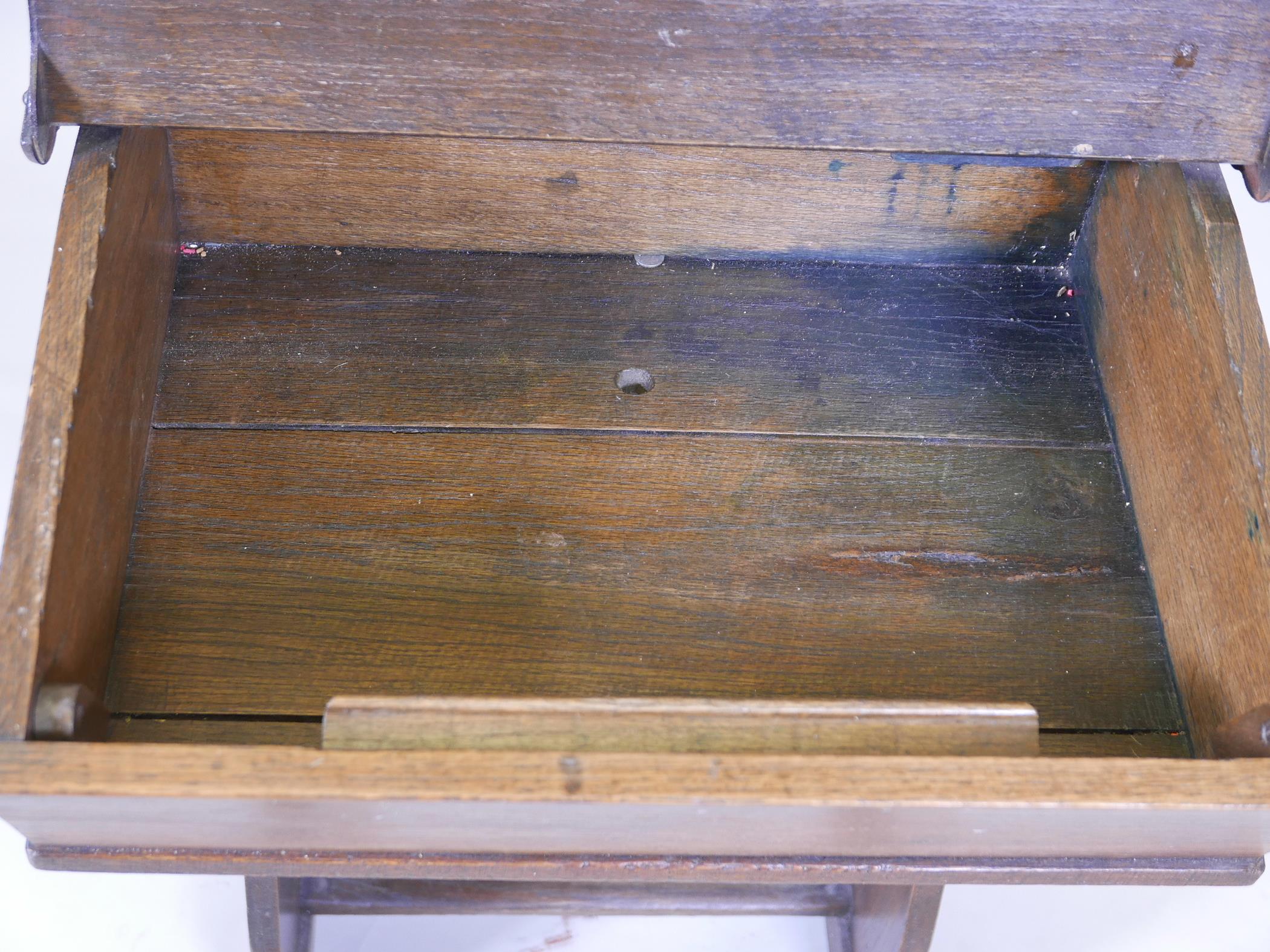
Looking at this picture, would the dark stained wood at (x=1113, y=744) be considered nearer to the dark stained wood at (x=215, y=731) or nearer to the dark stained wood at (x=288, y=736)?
the dark stained wood at (x=288, y=736)

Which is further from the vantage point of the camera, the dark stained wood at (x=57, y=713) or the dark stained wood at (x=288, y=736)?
the dark stained wood at (x=288, y=736)

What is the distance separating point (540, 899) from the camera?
1.44m

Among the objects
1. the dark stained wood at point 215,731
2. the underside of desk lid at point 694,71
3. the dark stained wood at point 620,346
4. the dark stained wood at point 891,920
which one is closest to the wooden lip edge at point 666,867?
the dark stained wood at point 215,731

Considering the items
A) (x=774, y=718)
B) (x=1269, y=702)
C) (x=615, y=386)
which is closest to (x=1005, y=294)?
(x=615, y=386)

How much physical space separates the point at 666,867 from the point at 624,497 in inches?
12.7

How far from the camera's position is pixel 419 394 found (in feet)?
3.99

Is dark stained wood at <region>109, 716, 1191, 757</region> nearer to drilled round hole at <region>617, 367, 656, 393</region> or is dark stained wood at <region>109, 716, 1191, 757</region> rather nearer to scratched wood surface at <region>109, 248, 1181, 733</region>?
scratched wood surface at <region>109, 248, 1181, 733</region>

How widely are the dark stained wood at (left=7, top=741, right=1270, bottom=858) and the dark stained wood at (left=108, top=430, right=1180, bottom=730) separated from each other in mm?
164

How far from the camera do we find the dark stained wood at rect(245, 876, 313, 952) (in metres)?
1.28

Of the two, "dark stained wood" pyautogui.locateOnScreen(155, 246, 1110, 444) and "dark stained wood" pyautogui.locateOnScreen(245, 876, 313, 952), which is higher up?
"dark stained wood" pyautogui.locateOnScreen(155, 246, 1110, 444)

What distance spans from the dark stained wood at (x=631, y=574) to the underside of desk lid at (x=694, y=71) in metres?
0.27

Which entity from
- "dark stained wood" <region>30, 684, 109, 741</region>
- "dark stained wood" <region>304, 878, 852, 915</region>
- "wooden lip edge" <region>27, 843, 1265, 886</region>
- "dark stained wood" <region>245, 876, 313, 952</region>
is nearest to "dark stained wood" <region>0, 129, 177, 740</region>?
"dark stained wood" <region>30, 684, 109, 741</region>

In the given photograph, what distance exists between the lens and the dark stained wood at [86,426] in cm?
90

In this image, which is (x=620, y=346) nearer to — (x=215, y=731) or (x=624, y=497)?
(x=624, y=497)
